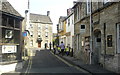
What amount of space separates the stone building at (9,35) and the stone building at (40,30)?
158ft

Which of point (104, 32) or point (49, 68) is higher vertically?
point (104, 32)

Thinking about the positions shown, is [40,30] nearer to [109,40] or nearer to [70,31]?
[70,31]

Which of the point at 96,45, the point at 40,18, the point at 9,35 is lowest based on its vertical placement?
the point at 96,45

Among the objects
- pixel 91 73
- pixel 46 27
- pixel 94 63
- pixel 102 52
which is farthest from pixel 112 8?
pixel 46 27

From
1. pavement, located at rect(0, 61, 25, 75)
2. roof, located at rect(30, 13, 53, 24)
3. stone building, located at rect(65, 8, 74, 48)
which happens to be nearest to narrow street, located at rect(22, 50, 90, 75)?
pavement, located at rect(0, 61, 25, 75)

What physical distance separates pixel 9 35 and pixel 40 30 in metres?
51.9

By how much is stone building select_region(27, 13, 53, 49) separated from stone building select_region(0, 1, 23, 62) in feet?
158

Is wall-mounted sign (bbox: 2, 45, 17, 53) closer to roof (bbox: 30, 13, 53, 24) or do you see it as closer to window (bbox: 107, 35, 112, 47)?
window (bbox: 107, 35, 112, 47)

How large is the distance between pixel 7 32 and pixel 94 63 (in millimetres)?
7833

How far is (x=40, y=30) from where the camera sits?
6372 centimetres

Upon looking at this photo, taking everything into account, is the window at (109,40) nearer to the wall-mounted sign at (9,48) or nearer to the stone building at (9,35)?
the stone building at (9,35)

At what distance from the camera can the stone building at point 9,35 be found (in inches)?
444

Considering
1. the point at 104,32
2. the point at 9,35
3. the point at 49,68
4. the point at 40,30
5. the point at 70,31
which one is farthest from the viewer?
the point at 40,30

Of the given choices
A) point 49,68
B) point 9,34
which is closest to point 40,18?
point 49,68
